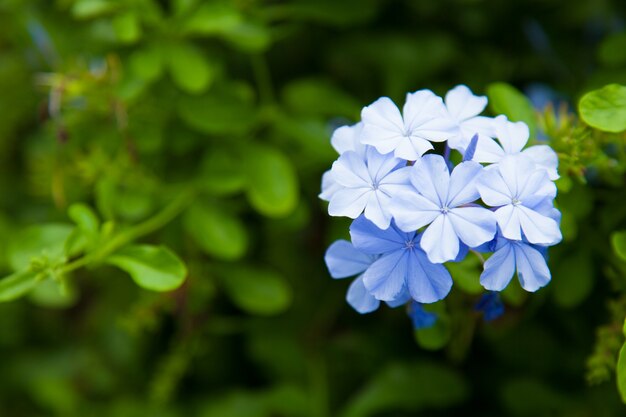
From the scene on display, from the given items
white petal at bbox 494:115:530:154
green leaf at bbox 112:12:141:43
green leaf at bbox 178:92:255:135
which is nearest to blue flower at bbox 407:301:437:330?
white petal at bbox 494:115:530:154

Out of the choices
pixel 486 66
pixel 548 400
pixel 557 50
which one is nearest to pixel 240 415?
pixel 548 400

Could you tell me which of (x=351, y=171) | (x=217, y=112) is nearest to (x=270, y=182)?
(x=217, y=112)

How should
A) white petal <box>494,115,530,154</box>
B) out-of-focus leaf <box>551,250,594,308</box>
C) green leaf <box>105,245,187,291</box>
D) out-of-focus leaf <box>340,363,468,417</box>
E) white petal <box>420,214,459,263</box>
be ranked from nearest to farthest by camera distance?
white petal <box>420,214,459,263</box>, white petal <box>494,115,530,154</box>, green leaf <box>105,245,187,291</box>, out-of-focus leaf <box>551,250,594,308</box>, out-of-focus leaf <box>340,363,468,417</box>

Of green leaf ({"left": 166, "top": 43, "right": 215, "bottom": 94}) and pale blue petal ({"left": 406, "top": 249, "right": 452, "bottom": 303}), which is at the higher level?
green leaf ({"left": 166, "top": 43, "right": 215, "bottom": 94})

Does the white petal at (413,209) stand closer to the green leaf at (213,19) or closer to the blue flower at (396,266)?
the blue flower at (396,266)

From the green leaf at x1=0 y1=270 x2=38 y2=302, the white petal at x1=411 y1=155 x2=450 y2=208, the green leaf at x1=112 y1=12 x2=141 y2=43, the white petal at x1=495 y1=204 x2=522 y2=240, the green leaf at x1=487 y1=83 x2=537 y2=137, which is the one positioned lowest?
the white petal at x1=495 y1=204 x2=522 y2=240

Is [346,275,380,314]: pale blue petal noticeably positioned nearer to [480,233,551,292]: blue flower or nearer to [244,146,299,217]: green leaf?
[480,233,551,292]: blue flower

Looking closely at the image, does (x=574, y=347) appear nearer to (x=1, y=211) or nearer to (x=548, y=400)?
(x=548, y=400)
